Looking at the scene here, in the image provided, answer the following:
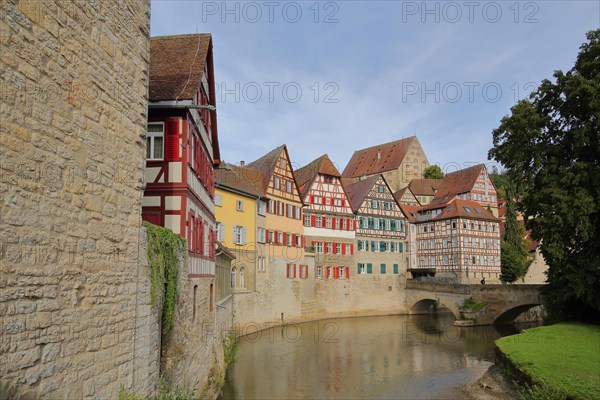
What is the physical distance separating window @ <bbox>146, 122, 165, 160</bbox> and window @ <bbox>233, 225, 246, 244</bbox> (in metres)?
16.2

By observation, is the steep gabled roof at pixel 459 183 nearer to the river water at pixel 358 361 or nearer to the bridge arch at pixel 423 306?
the bridge arch at pixel 423 306

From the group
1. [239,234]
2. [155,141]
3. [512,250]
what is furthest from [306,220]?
[155,141]

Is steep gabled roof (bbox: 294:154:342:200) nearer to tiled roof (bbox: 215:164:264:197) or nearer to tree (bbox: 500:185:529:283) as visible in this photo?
tiled roof (bbox: 215:164:264:197)

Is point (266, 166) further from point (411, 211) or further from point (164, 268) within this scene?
point (164, 268)

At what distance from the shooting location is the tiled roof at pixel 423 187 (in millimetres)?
58156

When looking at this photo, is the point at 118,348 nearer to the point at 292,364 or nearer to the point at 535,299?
the point at 292,364

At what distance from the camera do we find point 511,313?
34.9 metres

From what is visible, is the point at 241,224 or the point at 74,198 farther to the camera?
the point at 241,224

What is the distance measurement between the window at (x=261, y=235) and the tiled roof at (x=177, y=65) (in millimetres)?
16984

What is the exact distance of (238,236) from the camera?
88.6 feet

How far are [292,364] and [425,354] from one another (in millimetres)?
7253

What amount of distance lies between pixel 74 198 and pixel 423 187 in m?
56.5

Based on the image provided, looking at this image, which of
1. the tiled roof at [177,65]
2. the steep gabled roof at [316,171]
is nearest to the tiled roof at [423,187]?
the steep gabled roof at [316,171]

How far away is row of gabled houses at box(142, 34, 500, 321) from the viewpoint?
414 inches
